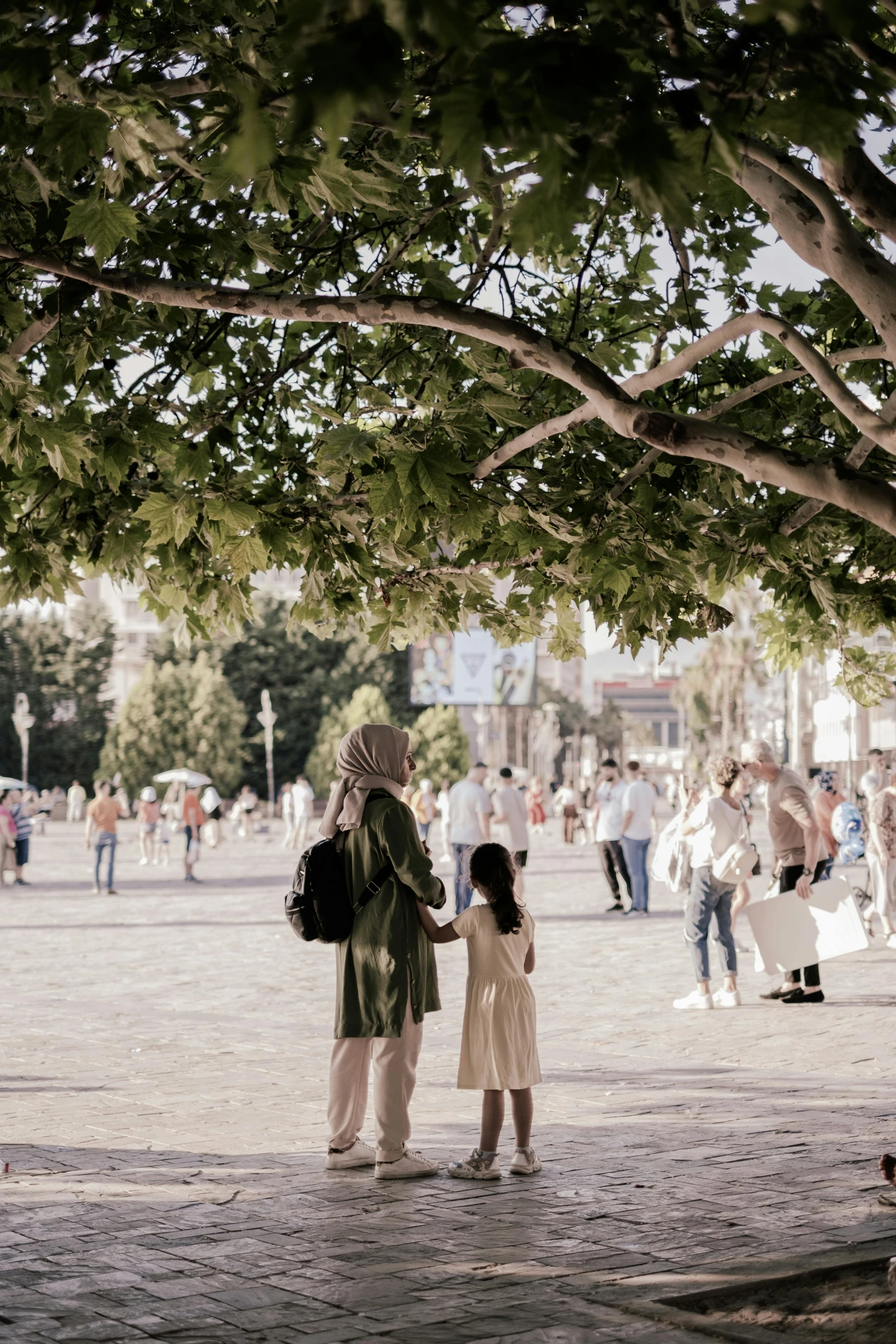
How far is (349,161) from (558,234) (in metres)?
3.30

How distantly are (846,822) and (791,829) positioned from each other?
8.85m

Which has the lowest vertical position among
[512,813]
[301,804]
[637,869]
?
[637,869]

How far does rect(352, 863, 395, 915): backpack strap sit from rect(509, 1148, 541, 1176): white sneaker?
122 centimetres

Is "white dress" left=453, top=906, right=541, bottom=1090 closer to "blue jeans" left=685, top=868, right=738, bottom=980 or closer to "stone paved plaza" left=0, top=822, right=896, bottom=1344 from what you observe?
"stone paved plaza" left=0, top=822, right=896, bottom=1344

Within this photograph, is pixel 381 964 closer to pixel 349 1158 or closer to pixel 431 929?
pixel 431 929

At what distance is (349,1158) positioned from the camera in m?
7.28

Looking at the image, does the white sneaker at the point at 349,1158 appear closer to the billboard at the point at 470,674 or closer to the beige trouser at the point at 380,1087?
the beige trouser at the point at 380,1087

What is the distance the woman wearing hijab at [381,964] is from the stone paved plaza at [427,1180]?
0.24 meters

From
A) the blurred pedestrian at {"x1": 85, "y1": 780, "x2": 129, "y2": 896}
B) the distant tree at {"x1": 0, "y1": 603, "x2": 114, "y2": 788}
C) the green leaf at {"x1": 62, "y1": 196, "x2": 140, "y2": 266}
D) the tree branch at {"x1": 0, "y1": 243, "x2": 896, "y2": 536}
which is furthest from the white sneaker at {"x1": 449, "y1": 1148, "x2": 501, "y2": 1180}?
the distant tree at {"x1": 0, "y1": 603, "x2": 114, "y2": 788}

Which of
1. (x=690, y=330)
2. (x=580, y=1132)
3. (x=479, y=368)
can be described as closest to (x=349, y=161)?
(x=479, y=368)

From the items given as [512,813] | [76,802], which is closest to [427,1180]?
[512,813]

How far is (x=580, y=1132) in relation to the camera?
8.04 meters

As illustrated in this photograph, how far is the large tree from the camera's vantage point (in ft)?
10.7

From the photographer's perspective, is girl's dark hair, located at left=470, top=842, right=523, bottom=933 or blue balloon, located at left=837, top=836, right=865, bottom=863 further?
blue balloon, located at left=837, top=836, right=865, bottom=863
